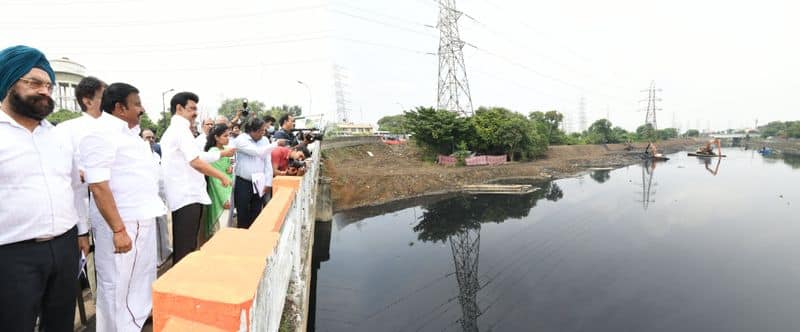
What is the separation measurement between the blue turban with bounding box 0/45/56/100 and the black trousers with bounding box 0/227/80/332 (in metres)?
0.77

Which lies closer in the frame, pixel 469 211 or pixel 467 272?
pixel 467 272

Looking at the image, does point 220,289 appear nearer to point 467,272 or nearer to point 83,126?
point 83,126

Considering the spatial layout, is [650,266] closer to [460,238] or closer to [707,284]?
[707,284]

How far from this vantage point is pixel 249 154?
468cm

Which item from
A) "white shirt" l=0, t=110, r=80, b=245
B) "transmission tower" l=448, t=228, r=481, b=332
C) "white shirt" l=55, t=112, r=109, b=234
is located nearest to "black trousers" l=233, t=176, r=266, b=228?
"white shirt" l=55, t=112, r=109, b=234

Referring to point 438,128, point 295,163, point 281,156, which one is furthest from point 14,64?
point 438,128

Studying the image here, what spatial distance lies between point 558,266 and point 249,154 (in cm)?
1070

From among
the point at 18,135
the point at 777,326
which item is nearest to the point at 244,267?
the point at 18,135

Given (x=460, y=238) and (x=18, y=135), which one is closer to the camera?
(x=18, y=135)

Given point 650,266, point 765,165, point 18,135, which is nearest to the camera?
point 18,135

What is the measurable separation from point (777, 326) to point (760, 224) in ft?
42.9

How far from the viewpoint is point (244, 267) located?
189cm

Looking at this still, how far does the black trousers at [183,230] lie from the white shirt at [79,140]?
28.9 inches

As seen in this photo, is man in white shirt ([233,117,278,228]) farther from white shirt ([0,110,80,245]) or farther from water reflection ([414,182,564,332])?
water reflection ([414,182,564,332])
